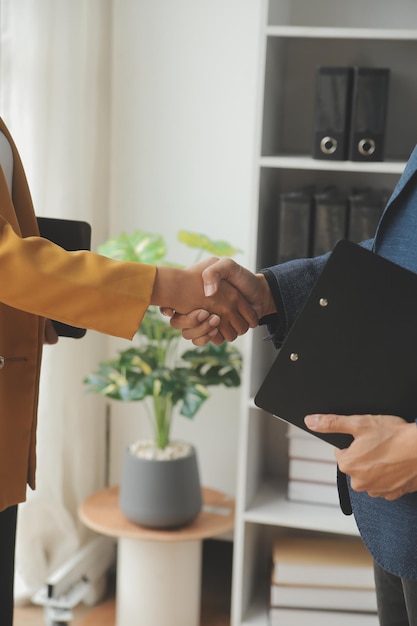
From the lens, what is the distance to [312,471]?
2482 mm

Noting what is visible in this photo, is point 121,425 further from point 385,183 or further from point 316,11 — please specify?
point 316,11

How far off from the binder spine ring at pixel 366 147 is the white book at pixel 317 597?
47.4 inches

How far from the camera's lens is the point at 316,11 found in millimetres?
2506

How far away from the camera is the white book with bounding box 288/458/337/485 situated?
97.1 inches

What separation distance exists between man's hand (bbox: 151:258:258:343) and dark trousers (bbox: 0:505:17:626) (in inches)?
18.5

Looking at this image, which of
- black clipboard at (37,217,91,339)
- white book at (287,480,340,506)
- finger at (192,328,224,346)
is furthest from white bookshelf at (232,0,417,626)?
black clipboard at (37,217,91,339)

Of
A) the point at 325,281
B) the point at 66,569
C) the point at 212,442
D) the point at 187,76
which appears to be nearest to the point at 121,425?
the point at 212,442

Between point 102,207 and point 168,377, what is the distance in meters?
0.72

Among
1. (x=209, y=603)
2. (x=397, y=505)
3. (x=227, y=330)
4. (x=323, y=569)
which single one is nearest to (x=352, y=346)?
(x=397, y=505)

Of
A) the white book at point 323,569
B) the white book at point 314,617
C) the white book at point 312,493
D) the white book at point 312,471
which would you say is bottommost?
the white book at point 314,617

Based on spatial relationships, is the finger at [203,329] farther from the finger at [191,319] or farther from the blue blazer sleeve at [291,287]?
the blue blazer sleeve at [291,287]

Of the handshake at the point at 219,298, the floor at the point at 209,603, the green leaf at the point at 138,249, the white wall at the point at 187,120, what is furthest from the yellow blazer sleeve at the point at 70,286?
the floor at the point at 209,603

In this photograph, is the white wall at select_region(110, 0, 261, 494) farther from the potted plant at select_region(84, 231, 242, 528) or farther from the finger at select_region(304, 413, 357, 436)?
the finger at select_region(304, 413, 357, 436)

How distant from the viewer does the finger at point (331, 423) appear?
123 cm
